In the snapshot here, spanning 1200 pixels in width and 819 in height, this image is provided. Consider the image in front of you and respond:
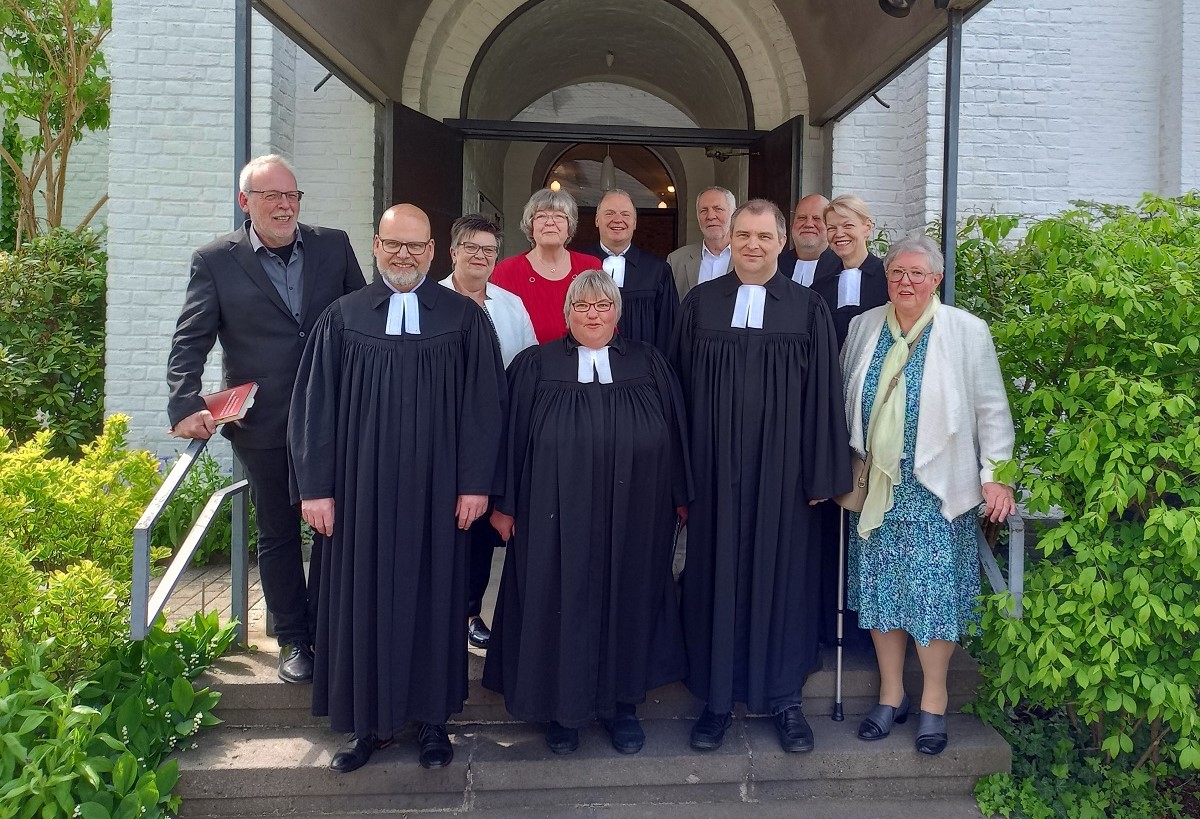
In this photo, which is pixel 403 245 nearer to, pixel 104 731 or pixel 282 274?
pixel 282 274

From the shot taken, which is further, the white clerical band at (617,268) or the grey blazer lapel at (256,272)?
the white clerical band at (617,268)

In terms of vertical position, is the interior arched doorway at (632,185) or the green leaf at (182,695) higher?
the interior arched doorway at (632,185)

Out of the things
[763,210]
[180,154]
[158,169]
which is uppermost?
[180,154]

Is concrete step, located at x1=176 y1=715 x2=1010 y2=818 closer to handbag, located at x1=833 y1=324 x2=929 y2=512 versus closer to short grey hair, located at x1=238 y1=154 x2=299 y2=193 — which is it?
handbag, located at x1=833 y1=324 x2=929 y2=512

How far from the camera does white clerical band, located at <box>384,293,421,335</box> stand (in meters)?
2.86

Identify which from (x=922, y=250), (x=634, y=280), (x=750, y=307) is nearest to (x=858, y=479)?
(x=750, y=307)

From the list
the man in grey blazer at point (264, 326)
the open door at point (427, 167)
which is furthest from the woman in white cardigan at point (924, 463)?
the open door at point (427, 167)

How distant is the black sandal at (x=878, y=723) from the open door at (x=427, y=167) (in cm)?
346

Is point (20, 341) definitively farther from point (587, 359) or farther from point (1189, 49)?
point (1189, 49)

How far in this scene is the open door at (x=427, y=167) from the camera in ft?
17.4

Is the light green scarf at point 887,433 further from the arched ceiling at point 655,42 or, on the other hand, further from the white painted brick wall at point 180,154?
the white painted brick wall at point 180,154

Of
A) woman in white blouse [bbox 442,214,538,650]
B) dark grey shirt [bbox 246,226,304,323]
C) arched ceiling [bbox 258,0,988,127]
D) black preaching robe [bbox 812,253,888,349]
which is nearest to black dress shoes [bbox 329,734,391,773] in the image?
woman in white blouse [bbox 442,214,538,650]

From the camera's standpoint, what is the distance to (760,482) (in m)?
3.03

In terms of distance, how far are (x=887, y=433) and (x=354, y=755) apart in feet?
7.33
